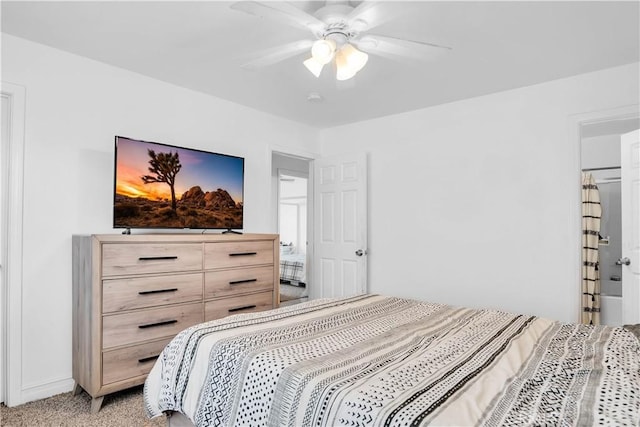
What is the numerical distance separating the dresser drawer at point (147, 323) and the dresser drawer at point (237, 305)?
9 cm

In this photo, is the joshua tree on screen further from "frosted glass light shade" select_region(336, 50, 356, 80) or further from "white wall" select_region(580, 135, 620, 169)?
"white wall" select_region(580, 135, 620, 169)

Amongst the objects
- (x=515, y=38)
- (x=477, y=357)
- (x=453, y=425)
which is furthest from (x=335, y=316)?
(x=515, y=38)

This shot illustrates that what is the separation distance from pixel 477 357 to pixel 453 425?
54cm

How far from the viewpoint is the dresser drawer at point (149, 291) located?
2328 mm

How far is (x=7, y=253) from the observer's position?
7.93 ft

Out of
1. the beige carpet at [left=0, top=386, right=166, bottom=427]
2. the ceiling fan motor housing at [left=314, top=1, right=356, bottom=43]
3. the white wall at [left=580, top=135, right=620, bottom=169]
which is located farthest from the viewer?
the white wall at [left=580, top=135, right=620, bottom=169]

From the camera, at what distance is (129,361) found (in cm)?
240

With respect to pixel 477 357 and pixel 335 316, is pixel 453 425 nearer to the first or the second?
pixel 477 357

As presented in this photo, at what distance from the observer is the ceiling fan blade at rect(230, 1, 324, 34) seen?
1.63 m

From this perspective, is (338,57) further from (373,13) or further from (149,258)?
(149,258)

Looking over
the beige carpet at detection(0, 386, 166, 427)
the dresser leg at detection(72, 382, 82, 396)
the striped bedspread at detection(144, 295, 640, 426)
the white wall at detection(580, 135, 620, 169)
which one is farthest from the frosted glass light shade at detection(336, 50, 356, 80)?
the white wall at detection(580, 135, 620, 169)

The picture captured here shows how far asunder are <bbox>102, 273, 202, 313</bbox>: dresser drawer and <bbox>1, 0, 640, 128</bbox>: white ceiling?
5.11 feet

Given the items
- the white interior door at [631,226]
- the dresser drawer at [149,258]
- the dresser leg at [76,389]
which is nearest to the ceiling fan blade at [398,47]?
the dresser drawer at [149,258]

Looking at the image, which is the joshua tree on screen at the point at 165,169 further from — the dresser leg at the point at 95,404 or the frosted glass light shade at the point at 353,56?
the frosted glass light shade at the point at 353,56
